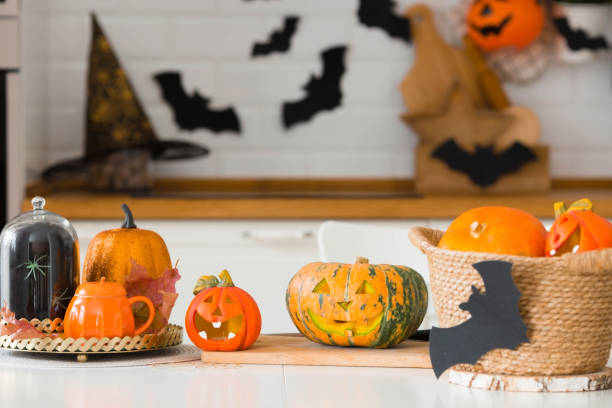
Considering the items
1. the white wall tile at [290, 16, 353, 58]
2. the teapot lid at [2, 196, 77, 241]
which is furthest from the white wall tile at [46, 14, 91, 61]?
the teapot lid at [2, 196, 77, 241]

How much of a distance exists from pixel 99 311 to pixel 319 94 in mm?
2042

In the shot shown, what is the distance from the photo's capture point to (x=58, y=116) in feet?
9.68

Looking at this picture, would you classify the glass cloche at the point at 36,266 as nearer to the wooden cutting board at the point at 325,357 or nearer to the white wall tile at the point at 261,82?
the wooden cutting board at the point at 325,357

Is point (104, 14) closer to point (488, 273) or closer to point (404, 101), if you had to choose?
point (404, 101)

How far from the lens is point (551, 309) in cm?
89

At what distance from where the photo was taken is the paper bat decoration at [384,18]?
2938mm

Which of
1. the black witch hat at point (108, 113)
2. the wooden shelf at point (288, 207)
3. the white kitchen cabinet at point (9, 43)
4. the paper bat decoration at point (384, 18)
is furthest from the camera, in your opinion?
the paper bat decoration at point (384, 18)

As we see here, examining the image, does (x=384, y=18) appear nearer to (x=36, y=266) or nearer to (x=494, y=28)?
(x=494, y=28)

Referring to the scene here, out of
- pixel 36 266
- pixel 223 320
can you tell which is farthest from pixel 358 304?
pixel 36 266

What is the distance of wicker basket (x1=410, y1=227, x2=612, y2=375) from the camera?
878 millimetres

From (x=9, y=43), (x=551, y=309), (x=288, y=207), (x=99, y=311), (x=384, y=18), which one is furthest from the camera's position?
(x=384, y=18)

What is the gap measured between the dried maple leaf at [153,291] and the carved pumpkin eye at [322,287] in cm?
17

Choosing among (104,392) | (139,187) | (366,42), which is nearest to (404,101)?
(366,42)

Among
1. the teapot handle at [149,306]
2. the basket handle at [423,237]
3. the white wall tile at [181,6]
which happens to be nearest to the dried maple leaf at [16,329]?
the teapot handle at [149,306]
